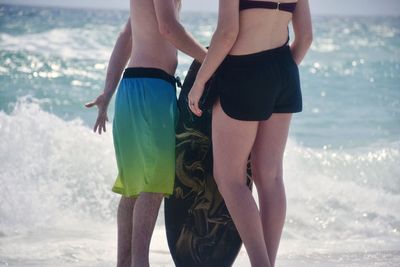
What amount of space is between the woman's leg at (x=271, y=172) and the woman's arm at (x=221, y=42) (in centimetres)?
33

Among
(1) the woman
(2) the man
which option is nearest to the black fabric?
(1) the woman

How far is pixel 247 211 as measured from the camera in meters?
3.45

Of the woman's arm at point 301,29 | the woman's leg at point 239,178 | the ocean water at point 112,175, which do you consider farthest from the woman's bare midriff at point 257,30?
the ocean water at point 112,175

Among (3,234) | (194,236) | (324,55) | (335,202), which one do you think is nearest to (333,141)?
Result: (335,202)

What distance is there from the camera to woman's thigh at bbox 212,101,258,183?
3.40 metres

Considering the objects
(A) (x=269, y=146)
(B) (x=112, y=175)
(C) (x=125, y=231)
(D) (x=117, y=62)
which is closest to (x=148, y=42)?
(D) (x=117, y=62)

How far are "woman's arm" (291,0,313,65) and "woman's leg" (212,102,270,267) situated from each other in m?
0.44

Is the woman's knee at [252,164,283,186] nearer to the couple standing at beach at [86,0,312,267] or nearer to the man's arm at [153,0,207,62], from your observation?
the couple standing at beach at [86,0,312,267]

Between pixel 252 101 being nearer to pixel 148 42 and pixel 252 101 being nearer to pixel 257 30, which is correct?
pixel 257 30

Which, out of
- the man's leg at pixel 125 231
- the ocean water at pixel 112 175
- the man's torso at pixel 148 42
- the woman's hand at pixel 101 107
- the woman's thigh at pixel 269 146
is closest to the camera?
the woman's thigh at pixel 269 146

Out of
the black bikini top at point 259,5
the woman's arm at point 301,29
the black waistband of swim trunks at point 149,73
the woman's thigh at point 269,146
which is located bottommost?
the woman's thigh at point 269,146

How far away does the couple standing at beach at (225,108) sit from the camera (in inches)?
132

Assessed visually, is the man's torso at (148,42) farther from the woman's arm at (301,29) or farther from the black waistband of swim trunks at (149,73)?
the woman's arm at (301,29)

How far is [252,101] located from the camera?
336 cm
